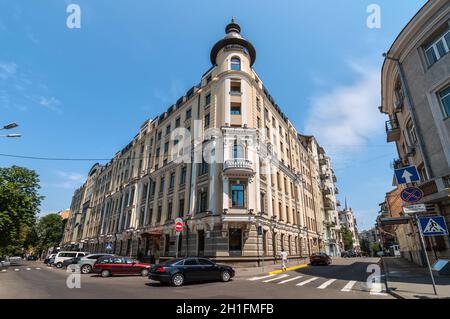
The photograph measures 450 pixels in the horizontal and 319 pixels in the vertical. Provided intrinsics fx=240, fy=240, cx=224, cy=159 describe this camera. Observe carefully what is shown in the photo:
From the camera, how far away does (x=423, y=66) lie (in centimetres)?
1497

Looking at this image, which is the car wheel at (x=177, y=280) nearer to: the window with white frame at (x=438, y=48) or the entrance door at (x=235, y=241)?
the entrance door at (x=235, y=241)

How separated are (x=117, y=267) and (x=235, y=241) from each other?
962cm

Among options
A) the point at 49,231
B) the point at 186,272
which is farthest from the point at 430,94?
the point at 49,231

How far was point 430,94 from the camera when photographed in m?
14.2

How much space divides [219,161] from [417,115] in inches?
610

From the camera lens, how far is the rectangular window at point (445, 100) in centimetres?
1335

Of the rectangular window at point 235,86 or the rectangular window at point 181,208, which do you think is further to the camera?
the rectangular window at point 235,86

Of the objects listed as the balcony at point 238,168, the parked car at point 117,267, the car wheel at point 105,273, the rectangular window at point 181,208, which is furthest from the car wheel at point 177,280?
the rectangular window at point 181,208

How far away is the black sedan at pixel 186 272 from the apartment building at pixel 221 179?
22.5ft

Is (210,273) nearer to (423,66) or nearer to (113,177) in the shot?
(423,66)

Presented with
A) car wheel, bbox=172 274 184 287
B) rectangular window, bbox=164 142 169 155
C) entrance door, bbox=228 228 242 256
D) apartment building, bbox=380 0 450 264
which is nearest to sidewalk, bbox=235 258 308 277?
entrance door, bbox=228 228 242 256

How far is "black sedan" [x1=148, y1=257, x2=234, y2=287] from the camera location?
11812 millimetres

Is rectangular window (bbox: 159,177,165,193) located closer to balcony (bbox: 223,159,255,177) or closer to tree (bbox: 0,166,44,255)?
balcony (bbox: 223,159,255,177)
